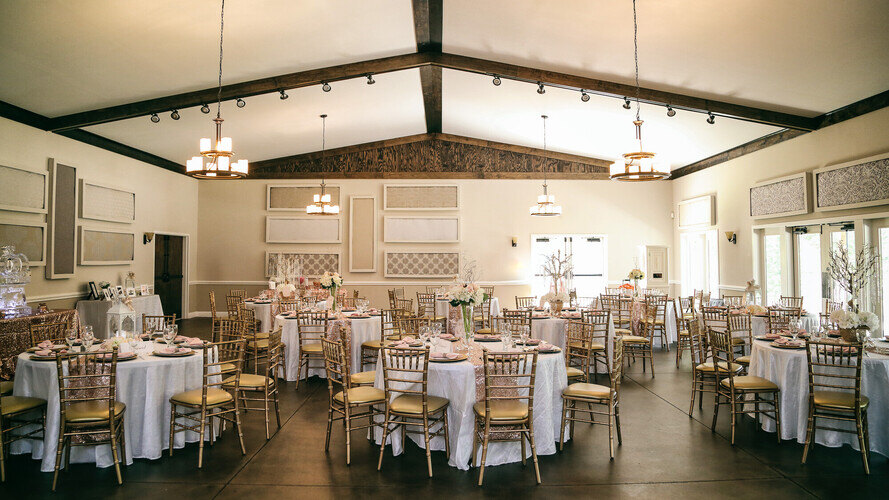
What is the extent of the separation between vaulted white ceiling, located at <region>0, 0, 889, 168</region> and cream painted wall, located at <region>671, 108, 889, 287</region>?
16.4 inches

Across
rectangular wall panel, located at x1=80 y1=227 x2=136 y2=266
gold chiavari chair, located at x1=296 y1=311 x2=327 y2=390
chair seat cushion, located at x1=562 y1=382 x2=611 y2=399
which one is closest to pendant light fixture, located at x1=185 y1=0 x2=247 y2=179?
gold chiavari chair, located at x1=296 y1=311 x2=327 y2=390

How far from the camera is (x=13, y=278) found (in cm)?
660

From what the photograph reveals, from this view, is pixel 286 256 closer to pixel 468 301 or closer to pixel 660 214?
pixel 468 301

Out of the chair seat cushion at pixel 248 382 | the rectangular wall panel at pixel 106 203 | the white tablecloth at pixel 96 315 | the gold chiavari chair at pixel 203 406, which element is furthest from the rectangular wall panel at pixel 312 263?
the gold chiavari chair at pixel 203 406

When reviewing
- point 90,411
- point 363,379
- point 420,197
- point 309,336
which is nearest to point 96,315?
point 309,336

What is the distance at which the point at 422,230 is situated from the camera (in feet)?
41.5

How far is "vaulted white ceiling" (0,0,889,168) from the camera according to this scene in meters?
5.47

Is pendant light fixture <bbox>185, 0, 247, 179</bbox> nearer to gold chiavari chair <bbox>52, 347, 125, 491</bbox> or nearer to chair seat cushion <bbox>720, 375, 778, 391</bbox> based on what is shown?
gold chiavari chair <bbox>52, 347, 125, 491</bbox>

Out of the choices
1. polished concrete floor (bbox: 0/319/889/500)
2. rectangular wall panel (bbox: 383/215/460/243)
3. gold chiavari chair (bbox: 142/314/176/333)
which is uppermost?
rectangular wall panel (bbox: 383/215/460/243)

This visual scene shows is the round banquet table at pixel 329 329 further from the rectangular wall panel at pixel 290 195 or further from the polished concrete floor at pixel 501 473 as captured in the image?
the rectangular wall panel at pixel 290 195

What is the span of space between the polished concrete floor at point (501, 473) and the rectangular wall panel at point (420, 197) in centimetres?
817

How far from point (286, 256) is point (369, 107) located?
475 cm

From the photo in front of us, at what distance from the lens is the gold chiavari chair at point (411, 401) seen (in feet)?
13.1

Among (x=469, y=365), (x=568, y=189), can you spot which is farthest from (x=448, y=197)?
(x=469, y=365)
